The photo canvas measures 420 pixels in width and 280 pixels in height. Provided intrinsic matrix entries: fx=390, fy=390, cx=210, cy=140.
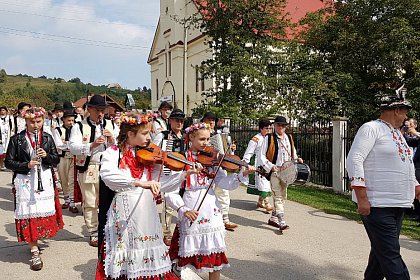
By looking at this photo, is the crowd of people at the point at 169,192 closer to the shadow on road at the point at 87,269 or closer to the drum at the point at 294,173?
the shadow on road at the point at 87,269

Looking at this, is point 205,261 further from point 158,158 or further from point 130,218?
point 158,158

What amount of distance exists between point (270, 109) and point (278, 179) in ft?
37.2

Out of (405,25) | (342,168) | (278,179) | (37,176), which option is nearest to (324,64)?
(405,25)

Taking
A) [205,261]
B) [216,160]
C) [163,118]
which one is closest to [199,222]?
[205,261]

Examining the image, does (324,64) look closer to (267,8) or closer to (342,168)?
(267,8)

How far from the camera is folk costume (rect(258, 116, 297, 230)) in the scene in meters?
6.72

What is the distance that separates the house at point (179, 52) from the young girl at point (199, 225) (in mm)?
26800

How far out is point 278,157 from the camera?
269 inches

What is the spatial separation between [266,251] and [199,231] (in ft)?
6.83

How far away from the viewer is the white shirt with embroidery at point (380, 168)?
11.4 feet

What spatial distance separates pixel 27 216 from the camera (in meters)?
4.99

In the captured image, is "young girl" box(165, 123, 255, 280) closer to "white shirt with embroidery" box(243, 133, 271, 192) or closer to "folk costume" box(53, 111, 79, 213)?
"white shirt with embroidery" box(243, 133, 271, 192)

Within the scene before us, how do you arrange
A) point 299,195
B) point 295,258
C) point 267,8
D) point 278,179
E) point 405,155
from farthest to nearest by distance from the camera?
point 267,8
point 299,195
point 278,179
point 295,258
point 405,155

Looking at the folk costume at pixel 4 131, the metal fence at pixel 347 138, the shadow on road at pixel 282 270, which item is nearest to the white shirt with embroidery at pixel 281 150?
the shadow on road at pixel 282 270
